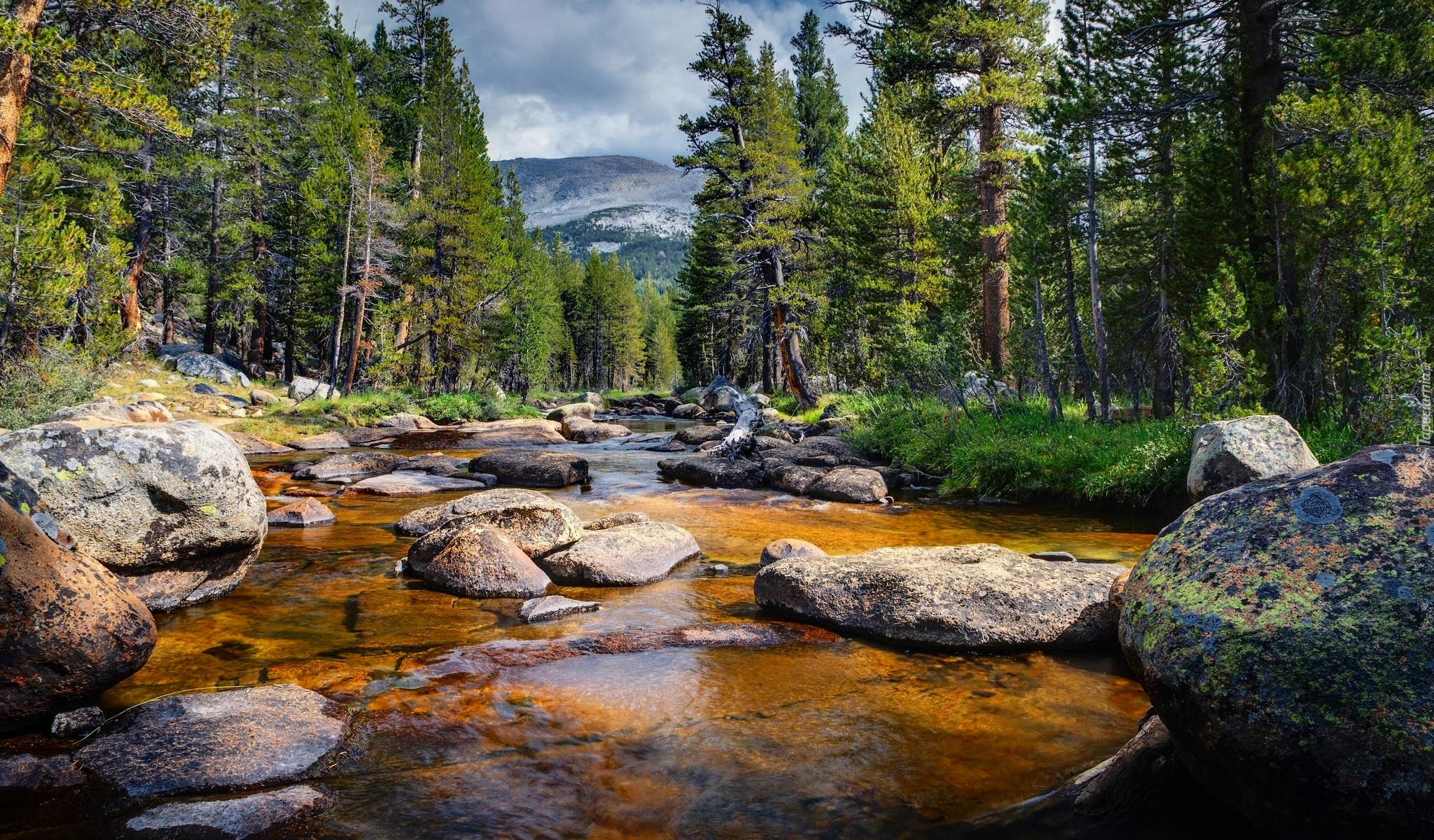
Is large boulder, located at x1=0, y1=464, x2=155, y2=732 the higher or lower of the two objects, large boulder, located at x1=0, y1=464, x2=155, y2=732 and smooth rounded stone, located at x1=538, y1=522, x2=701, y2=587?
the higher

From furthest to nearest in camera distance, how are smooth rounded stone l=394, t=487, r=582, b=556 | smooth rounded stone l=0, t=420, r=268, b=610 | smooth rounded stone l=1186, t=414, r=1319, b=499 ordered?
smooth rounded stone l=394, t=487, r=582, b=556
smooth rounded stone l=1186, t=414, r=1319, b=499
smooth rounded stone l=0, t=420, r=268, b=610

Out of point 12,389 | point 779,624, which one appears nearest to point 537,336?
point 12,389

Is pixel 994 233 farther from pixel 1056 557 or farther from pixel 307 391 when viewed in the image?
pixel 307 391

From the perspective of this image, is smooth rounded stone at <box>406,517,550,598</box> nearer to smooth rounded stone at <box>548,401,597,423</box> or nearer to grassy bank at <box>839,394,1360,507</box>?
grassy bank at <box>839,394,1360,507</box>

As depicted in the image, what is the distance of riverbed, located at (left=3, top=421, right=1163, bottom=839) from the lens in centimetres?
311

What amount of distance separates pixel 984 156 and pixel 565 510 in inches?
549

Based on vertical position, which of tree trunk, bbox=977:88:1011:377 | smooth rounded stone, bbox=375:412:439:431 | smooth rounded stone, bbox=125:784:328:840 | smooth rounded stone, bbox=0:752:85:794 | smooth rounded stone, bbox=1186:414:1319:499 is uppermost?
tree trunk, bbox=977:88:1011:377

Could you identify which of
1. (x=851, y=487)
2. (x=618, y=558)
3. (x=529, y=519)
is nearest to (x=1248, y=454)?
(x=851, y=487)

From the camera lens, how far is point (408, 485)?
12359 mm

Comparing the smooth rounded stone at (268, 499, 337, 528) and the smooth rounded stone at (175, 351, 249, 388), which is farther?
the smooth rounded stone at (175, 351, 249, 388)

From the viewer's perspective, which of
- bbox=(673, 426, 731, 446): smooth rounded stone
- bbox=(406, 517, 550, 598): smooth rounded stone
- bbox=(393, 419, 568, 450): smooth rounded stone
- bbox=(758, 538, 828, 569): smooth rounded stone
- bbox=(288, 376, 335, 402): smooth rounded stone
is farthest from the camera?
bbox=(288, 376, 335, 402): smooth rounded stone

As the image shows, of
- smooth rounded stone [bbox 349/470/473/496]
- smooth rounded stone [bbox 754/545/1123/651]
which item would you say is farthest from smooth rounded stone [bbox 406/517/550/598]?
smooth rounded stone [bbox 349/470/473/496]

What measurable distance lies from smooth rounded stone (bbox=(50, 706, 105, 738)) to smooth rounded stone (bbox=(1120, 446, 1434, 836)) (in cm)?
508

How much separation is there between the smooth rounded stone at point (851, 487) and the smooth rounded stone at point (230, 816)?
30.3 feet
